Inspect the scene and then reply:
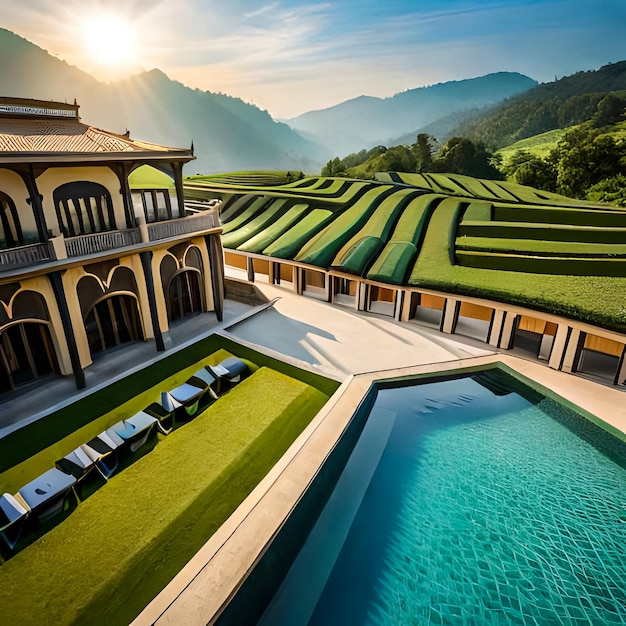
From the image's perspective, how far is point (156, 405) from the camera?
13.7 metres

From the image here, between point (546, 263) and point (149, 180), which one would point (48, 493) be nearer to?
point (149, 180)

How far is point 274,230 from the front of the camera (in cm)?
3075

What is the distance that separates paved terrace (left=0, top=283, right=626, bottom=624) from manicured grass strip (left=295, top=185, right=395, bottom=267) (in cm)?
325

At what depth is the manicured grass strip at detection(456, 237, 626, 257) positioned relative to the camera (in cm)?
2091

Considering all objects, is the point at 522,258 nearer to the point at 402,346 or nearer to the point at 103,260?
the point at 402,346

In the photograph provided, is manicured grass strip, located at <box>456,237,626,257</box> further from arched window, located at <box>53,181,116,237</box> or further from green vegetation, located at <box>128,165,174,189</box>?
arched window, located at <box>53,181,116,237</box>

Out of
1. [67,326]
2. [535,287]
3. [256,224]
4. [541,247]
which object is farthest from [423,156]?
[67,326]

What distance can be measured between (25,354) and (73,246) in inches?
208

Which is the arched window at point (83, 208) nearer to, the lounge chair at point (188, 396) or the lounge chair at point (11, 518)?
the lounge chair at point (188, 396)

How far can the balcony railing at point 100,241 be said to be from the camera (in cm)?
1480

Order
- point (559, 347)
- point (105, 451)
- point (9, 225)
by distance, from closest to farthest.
A: point (105, 451)
point (9, 225)
point (559, 347)

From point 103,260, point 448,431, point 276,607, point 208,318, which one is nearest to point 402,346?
point 448,431

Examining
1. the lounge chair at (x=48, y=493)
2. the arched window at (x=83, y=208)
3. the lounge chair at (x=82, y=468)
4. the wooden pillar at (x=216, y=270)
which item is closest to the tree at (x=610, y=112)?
the wooden pillar at (x=216, y=270)

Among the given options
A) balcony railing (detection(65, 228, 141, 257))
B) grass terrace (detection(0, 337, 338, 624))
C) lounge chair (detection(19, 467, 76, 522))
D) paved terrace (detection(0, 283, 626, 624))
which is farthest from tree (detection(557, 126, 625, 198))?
lounge chair (detection(19, 467, 76, 522))
